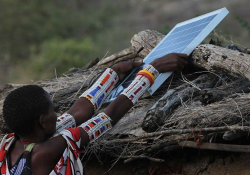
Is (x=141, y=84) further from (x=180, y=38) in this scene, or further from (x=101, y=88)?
(x=180, y=38)

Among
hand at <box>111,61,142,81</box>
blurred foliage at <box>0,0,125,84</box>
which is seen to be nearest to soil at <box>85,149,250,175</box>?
hand at <box>111,61,142,81</box>

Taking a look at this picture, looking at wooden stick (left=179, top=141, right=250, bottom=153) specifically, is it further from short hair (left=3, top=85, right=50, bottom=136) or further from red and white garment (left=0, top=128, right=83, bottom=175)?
short hair (left=3, top=85, right=50, bottom=136)

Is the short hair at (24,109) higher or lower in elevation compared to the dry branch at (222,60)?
higher

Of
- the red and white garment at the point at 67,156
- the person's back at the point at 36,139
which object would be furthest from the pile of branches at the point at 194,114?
the red and white garment at the point at 67,156

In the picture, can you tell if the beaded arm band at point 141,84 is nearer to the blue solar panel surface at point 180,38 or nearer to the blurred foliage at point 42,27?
the blue solar panel surface at point 180,38

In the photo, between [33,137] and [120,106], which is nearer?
[33,137]

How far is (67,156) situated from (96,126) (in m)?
0.50

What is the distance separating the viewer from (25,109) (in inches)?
132

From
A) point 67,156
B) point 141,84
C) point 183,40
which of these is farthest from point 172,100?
point 67,156

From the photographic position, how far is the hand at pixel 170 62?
14.6ft

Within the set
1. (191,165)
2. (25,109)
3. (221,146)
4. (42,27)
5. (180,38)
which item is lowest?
(42,27)

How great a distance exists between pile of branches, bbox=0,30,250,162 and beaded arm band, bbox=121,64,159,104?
15 cm

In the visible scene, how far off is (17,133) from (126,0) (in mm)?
18203

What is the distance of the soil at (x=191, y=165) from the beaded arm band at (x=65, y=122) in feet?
2.10
